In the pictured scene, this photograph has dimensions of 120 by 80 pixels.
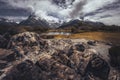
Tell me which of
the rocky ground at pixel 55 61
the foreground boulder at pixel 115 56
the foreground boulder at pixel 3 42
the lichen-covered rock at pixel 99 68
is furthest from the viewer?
the foreground boulder at pixel 3 42

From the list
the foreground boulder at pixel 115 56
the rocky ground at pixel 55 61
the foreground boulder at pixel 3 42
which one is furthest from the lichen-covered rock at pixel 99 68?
the foreground boulder at pixel 3 42

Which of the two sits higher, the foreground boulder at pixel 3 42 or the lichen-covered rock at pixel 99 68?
the foreground boulder at pixel 3 42

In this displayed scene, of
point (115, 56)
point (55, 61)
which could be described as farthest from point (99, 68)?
point (55, 61)

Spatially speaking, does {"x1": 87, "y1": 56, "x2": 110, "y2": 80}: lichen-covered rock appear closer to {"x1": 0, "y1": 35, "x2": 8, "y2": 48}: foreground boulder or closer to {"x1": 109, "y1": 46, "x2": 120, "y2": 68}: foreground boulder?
{"x1": 109, "y1": 46, "x2": 120, "y2": 68}: foreground boulder

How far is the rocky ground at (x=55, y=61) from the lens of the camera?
215 feet

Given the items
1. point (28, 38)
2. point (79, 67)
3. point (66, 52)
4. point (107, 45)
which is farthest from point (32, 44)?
point (107, 45)

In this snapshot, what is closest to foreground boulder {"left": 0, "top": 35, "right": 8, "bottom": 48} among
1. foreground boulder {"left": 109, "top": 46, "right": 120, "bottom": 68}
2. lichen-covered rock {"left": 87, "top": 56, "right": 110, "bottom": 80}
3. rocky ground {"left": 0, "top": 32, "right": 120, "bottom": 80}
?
rocky ground {"left": 0, "top": 32, "right": 120, "bottom": 80}

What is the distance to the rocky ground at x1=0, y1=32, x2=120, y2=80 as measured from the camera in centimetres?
6544

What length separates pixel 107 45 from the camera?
87.8m

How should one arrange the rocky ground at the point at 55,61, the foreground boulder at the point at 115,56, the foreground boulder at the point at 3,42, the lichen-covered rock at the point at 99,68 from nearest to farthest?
the rocky ground at the point at 55,61
the lichen-covered rock at the point at 99,68
the foreground boulder at the point at 115,56
the foreground boulder at the point at 3,42

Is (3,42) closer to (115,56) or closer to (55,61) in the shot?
(55,61)

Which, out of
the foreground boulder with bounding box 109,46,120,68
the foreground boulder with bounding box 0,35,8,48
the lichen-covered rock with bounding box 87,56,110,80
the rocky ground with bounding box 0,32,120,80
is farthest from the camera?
the foreground boulder with bounding box 0,35,8,48

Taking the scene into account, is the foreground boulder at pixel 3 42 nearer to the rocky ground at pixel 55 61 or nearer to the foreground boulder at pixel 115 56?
the rocky ground at pixel 55 61

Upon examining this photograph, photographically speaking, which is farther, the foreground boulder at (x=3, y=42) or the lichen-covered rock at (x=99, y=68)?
the foreground boulder at (x=3, y=42)
